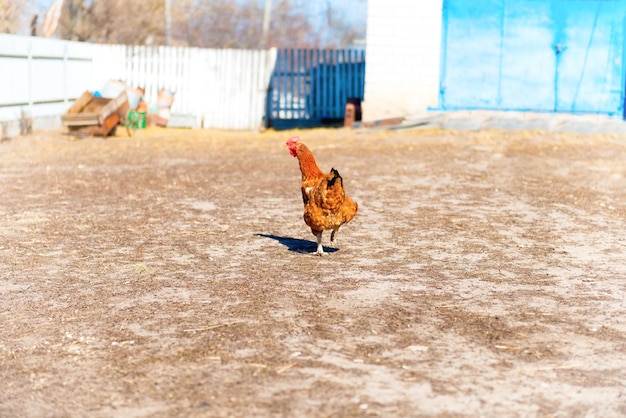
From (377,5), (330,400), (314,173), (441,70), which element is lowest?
(330,400)

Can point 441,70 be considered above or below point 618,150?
above

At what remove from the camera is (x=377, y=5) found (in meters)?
20.2

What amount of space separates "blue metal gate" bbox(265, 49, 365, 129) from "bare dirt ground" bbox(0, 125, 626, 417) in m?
10.5

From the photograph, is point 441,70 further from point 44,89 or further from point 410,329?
point 410,329

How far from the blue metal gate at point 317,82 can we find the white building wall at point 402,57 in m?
3.21

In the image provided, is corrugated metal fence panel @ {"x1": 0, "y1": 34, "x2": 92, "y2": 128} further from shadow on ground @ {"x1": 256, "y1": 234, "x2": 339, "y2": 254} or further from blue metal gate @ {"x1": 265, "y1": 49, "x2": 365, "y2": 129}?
shadow on ground @ {"x1": 256, "y1": 234, "x2": 339, "y2": 254}

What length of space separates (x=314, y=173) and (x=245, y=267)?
1090 mm

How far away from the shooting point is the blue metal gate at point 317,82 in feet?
78.0

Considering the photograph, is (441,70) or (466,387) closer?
(466,387)

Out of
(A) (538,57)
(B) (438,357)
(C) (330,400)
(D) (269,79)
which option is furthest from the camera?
(D) (269,79)

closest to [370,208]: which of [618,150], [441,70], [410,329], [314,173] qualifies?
[314,173]

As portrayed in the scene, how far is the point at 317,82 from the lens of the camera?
2395cm

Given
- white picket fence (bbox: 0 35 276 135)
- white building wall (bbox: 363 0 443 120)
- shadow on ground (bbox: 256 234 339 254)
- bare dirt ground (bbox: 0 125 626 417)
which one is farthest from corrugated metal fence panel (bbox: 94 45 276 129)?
shadow on ground (bbox: 256 234 339 254)

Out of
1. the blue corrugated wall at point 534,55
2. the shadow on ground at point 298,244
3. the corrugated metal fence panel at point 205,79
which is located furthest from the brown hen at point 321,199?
the corrugated metal fence panel at point 205,79
